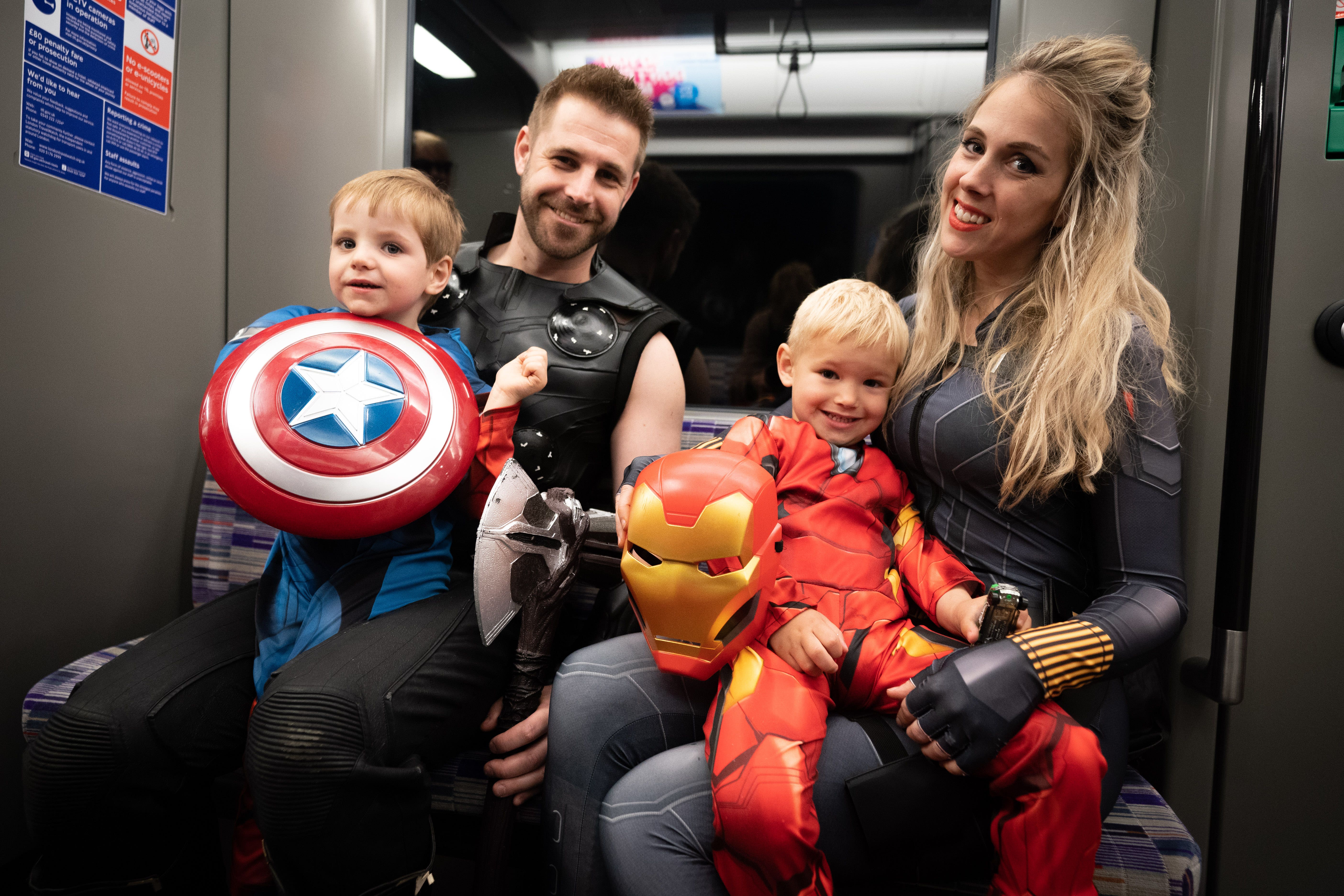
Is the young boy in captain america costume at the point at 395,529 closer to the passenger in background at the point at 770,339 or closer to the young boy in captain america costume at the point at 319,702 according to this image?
the young boy in captain america costume at the point at 319,702

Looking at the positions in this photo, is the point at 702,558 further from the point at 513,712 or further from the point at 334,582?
the point at 334,582

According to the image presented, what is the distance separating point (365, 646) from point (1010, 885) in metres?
0.96

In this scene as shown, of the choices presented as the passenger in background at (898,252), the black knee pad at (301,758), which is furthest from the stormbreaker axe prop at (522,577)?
the passenger in background at (898,252)

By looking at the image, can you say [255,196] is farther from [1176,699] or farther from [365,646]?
[1176,699]

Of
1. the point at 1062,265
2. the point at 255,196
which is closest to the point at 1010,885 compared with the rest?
the point at 1062,265

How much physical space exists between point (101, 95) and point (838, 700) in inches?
76.5

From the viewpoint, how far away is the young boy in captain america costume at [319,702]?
39.7 inches

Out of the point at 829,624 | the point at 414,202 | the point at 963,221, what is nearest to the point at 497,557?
the point at 829,624

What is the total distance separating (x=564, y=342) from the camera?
1.53m

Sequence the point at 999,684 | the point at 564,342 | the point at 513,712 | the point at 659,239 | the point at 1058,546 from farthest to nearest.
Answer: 1. the point at 659,239
2. the point at 564,342
3. the point at 513,712
4. the point at 1058,546
5. the point at 999,684

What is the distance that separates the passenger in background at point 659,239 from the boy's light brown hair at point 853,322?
2.09 feet

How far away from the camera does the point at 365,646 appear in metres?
1.12

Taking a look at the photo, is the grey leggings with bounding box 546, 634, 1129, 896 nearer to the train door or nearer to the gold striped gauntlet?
the gold striped gauntlet

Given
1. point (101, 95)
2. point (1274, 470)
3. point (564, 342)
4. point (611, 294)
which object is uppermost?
point (101, 95)
